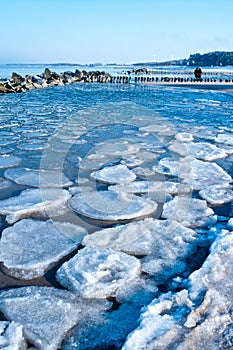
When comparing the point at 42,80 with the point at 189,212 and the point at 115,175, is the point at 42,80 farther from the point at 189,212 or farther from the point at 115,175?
the point at 189,212

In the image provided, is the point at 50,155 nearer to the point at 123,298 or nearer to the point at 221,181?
the point at 221,181

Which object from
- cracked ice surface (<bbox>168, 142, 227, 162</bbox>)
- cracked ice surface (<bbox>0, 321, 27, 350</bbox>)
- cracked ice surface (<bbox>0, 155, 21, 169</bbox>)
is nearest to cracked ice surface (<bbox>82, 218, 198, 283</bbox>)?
cracked ice surface (<bbox>0, 321, 27, 350</bbox>)

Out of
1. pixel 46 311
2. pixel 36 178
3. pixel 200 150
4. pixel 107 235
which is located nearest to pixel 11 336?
pixel 46 311

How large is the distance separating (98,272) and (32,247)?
532 millimetres

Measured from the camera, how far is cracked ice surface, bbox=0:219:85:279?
188cm

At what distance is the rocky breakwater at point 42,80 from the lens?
1507 cm

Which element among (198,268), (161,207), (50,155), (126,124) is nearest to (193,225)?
(161,207)

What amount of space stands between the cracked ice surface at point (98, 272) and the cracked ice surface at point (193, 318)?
27 centimetres

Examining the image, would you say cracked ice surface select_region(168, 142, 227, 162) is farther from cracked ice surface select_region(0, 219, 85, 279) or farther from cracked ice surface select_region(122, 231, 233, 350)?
cracked ice surface select_region(122, 231, 233, 350)

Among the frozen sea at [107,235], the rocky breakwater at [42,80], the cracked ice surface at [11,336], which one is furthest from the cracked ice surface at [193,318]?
the rocky breakwater at [42,80]

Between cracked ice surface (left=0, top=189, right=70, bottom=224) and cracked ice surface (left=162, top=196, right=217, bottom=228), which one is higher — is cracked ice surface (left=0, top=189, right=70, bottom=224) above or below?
above

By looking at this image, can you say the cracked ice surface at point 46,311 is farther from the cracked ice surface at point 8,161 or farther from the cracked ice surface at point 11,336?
the cracked ice surface at point 8,161

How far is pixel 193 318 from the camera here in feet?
4.73

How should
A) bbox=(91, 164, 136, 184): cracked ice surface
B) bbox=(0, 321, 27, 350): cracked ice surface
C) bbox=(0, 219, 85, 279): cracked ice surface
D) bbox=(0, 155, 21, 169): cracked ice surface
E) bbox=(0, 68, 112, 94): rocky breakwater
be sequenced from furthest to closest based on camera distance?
bbox=(0, 68, 112, 94): rocky breakwater, bbox=(0, 155, 21, 169): cracked ice surface, bbox=(91, 164, 136, 184): cracked ice surface, bbox=(0, 219, 85, 279): cracked ice surface, bbox=(0, 321, 27, 350): cracked ice surface
